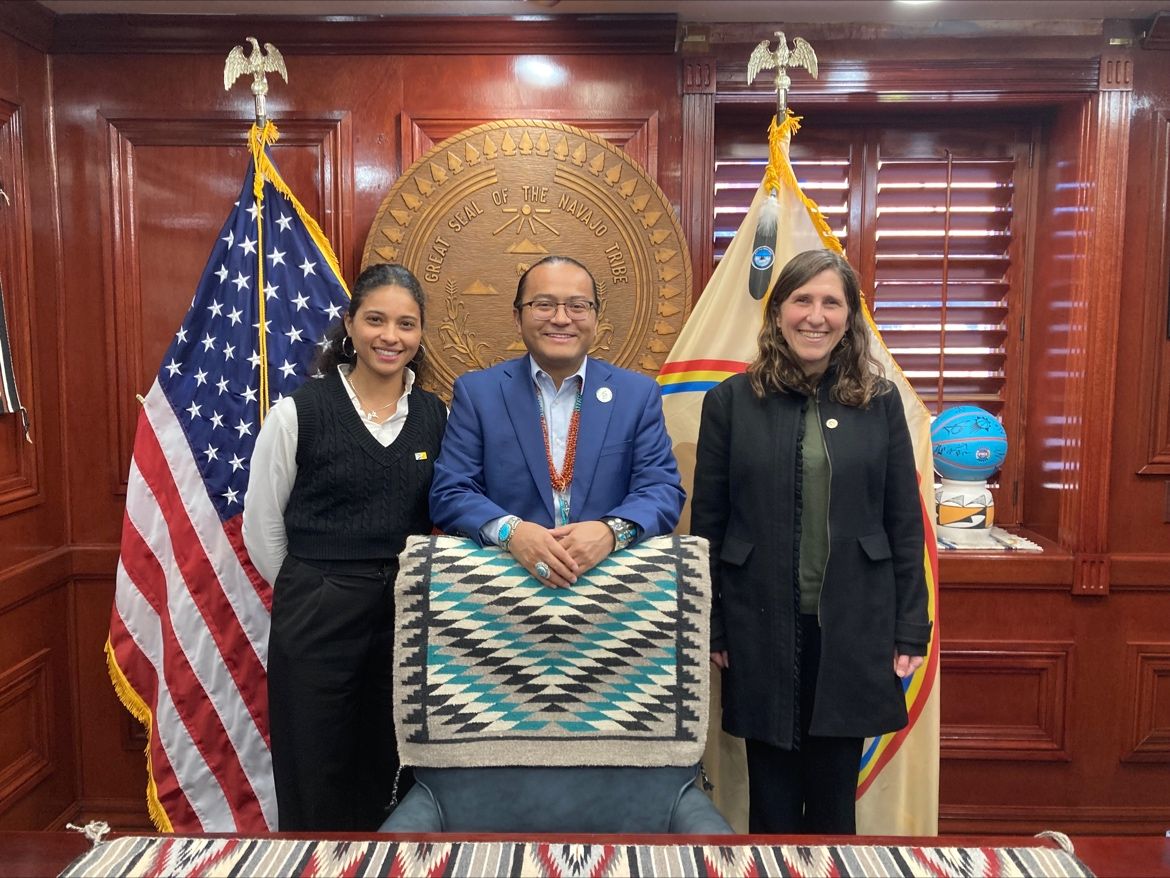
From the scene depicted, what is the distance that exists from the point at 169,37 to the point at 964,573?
3025 millimetres

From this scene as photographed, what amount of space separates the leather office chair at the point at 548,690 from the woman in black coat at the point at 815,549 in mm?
334

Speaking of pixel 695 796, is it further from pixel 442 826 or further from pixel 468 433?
pixel 468 433

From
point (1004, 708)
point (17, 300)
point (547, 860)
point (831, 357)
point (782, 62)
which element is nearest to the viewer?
point (547, 860)

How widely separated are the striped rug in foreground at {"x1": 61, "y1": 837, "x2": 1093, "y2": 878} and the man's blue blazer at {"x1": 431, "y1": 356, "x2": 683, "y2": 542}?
0.70m

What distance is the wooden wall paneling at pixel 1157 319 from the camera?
266 centimetres

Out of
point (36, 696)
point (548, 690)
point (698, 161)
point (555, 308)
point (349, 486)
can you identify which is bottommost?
point (36, 696)

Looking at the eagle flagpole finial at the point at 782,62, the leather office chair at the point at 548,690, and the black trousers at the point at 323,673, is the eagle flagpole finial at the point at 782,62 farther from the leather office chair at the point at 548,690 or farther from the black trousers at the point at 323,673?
the black trousers at the point at 323,673

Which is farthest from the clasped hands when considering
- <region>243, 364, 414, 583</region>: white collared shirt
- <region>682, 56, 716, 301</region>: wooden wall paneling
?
<region>682, 56, 716, 301</region>: wooden wall paneling

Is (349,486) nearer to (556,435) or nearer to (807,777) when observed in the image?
(556,435)

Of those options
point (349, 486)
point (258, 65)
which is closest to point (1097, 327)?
point (349, 486)

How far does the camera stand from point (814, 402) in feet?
6.18

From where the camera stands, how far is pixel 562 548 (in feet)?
5.13

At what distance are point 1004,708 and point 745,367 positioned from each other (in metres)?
1.48

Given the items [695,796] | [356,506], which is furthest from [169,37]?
[695,796]
